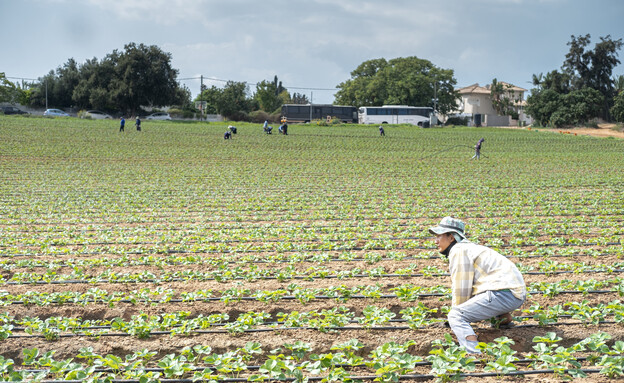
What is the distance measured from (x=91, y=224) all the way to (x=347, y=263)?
25.8ft

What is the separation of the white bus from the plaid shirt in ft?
227

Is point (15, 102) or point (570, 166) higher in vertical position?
point (15, 102)

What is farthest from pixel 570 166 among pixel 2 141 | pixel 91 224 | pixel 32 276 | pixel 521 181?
pixel 2 141

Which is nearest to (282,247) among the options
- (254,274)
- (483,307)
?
(254,274)

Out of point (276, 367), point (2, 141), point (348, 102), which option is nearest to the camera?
point (276, 367)

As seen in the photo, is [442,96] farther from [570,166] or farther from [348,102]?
[570,166]

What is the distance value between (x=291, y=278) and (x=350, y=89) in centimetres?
8672

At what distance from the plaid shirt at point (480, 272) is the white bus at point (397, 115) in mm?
69341

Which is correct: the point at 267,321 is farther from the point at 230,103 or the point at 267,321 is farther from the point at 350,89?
the point at 350,89

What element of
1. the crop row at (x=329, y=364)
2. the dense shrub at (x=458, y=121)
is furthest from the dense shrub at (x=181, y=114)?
the crop row at (x=329, y=364)

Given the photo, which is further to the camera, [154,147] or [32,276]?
[154,147]

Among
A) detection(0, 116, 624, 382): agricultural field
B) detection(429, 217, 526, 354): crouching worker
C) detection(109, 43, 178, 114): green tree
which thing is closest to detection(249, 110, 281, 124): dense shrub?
detection(109, 43, 178, 114): green tree

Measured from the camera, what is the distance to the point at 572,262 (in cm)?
957

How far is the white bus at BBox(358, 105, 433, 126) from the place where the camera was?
74.4m
